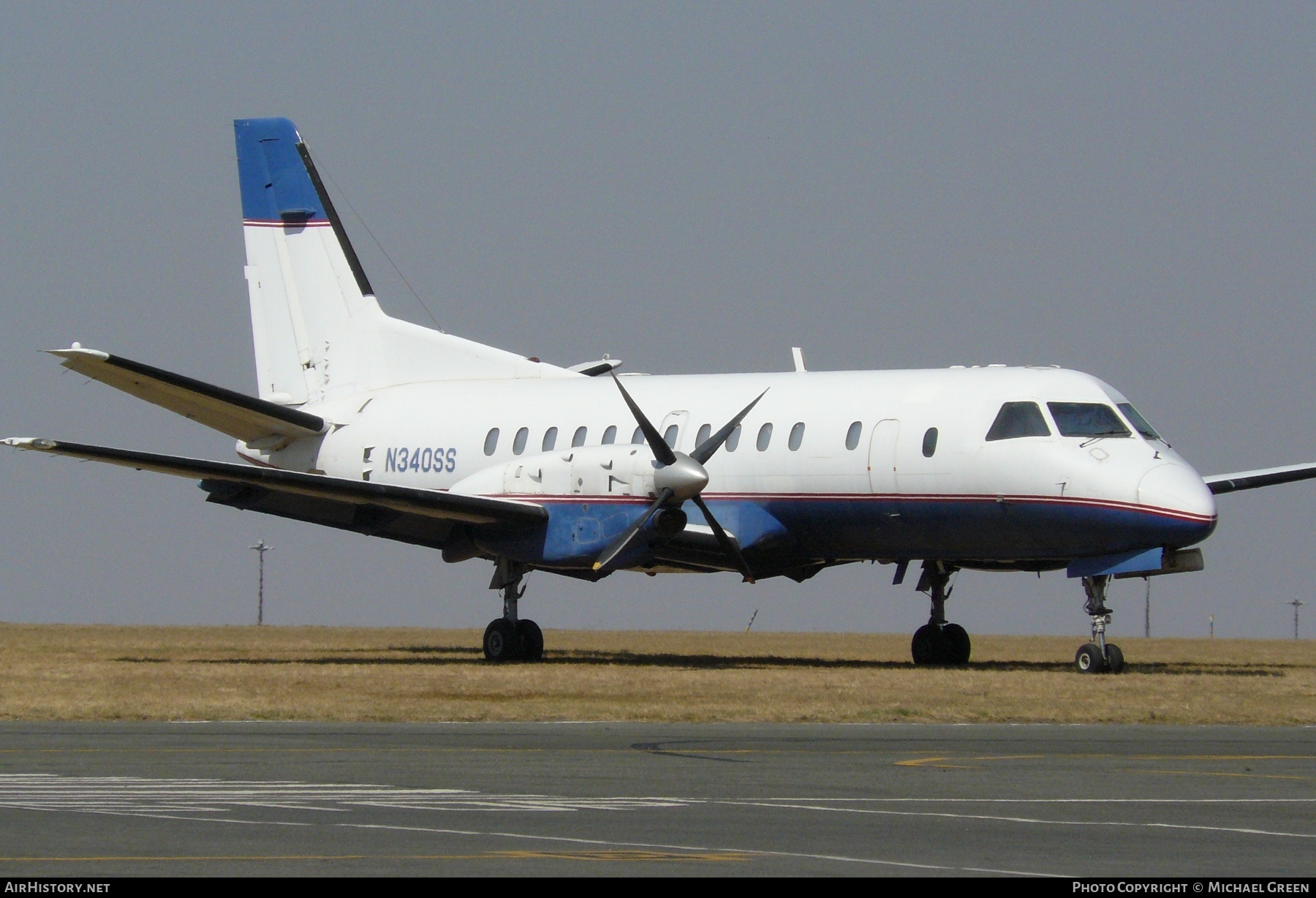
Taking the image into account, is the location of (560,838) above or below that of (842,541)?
below

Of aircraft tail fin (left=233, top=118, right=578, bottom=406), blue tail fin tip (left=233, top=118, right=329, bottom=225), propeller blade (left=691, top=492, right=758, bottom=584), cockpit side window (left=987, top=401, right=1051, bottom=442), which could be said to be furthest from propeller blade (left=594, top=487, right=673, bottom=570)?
blue tail fin tip (left=233, top=118, right=329, bottom=225)

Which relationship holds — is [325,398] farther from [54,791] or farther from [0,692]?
[54,791]

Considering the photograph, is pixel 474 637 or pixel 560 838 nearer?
pixel 560 838

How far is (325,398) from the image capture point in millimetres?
35719

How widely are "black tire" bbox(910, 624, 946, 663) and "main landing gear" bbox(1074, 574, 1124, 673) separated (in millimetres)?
3657

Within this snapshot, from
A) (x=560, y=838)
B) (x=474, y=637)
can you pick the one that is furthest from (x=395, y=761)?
(x=474, y=637)

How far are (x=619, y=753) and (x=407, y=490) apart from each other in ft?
40.8

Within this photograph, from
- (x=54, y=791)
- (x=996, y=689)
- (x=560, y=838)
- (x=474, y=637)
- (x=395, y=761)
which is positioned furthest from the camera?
(x=474, y=637)

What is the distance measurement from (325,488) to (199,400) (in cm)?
497

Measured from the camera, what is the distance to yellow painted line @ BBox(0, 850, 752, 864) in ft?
29.7

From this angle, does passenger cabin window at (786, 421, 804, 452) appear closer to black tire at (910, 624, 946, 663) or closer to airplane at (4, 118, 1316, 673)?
airplane at (4, 118, 1316, 673)

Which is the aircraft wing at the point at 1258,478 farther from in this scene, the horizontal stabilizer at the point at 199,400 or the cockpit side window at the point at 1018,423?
the horizontal stabilizer at the point at 199,400

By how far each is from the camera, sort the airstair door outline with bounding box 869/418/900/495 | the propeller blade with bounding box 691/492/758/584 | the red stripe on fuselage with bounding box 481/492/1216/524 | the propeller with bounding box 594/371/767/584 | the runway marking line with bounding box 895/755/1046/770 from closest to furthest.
Result: the runway marking line with bounding box 895/755/1046/770
the red stripe on fuselage with bounding box 481/492/1216/524
the propeller with bounding box 594/371/767/584
the airstair door outline with bounding box 869/418/900/495
the propeller blade with bounding box 691/492/758/584

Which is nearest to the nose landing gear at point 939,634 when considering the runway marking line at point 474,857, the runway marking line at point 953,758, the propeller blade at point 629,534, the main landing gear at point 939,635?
the main landing gear at point 939,635
